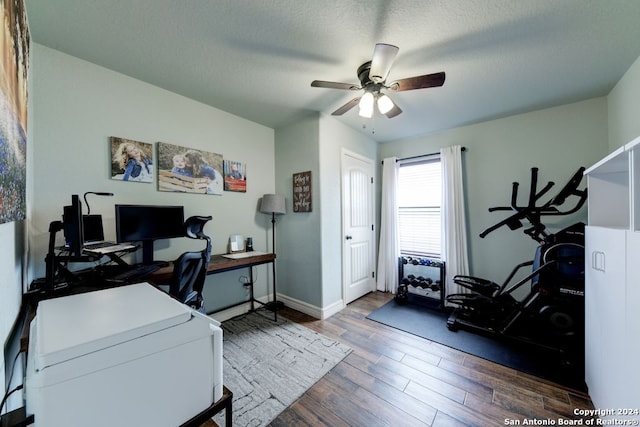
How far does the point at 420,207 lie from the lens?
3.51 meters

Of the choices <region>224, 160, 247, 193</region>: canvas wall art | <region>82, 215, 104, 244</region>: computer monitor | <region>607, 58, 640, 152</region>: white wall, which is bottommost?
<region>82, 215, 104, 244</region>: computer monitor

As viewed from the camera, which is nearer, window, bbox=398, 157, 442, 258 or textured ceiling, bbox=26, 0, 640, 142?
textured ceiling, bbox=26, 0, 640, 142

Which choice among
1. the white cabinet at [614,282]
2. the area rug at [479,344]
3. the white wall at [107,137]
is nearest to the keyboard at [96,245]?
the white wall at [107,137]

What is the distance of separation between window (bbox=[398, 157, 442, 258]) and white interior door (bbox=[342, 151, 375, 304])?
1.61ft

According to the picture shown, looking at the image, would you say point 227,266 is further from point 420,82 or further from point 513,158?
point 513,158

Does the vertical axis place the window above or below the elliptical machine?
above

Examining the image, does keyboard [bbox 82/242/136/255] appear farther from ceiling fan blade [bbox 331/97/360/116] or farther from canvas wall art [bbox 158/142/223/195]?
ceiling fan blade [bbox 331/97/360/116]

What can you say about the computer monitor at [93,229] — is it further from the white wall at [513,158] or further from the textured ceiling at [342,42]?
the white wall at [513,158]

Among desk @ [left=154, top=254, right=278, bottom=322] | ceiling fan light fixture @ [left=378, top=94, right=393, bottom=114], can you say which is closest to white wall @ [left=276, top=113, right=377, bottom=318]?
desk @ [left=154, top=254, right=278, bottom=322]

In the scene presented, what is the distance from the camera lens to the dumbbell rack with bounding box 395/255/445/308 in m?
3.22

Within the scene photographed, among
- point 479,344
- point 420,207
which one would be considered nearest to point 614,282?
point 479,344

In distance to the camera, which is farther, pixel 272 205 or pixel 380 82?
pixel 272 205

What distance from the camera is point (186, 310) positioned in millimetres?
663

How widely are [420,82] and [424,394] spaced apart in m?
2.23
